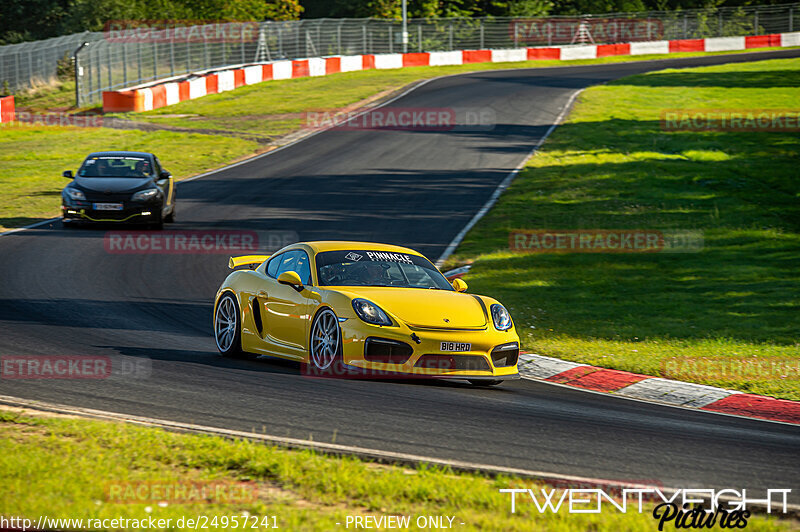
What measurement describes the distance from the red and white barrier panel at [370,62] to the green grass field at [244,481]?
3540 centimetres

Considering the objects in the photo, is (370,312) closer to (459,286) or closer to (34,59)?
(459,286)

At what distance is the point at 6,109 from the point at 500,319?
33237 millimetres

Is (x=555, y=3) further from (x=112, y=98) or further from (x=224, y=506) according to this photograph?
(x=224, y=506)

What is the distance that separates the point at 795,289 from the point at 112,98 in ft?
102

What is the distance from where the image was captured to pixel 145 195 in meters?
19.8

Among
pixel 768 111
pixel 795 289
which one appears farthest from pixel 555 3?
pixel 795 289

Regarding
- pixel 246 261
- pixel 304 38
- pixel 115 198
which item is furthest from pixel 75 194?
pixel 304 38

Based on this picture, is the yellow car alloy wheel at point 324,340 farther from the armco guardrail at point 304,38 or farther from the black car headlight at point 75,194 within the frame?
the armco guardrail at point 304,38

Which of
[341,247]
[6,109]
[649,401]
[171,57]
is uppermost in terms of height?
[171,57]

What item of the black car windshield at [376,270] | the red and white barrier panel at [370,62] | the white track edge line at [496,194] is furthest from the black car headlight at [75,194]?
the red and white barrier panel at [370,62]

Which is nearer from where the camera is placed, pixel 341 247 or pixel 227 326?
pixel 341 247

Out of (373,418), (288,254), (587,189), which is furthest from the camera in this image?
(587,189)

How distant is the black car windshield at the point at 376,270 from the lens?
33.2ft

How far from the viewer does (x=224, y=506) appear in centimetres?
521
